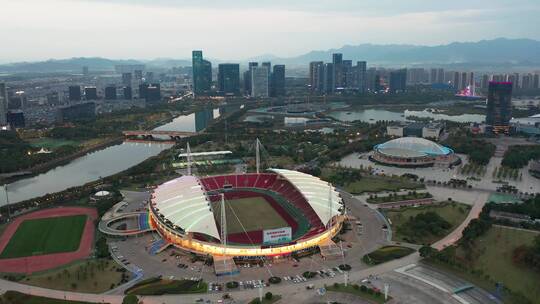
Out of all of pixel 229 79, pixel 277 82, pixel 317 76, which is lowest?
pixel 277 82

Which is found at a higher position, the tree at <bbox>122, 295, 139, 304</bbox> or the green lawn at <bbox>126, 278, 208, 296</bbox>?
the tree at <bbox>122, 295, 139, 304</bbox>

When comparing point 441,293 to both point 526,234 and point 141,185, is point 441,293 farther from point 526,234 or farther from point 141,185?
point 141,185

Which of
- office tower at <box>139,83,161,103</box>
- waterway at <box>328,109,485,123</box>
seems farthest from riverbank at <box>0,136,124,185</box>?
office tower at <box>139,83,161,103</box>

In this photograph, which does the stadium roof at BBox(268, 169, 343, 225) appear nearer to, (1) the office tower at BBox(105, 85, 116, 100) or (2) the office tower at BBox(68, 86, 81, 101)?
(1) the office tower at BBox(105, 85, 116, 100)

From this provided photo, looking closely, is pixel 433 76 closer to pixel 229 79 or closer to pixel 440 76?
pixel 440 76

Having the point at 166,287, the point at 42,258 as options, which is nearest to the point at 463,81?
the point at 166,287

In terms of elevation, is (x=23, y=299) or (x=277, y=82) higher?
(x=277, y=82)

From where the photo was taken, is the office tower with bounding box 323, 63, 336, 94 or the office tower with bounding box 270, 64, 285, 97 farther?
the office tower with bounding box 323, 63, 336, 94
